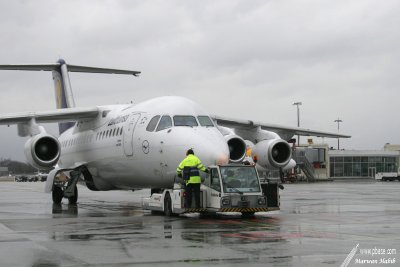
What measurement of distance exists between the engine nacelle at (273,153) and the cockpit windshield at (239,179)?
5.12 meters

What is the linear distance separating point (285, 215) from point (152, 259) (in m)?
8.22

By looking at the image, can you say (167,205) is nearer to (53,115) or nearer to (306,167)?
(53,115)

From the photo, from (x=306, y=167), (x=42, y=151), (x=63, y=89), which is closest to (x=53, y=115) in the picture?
(x=42, y=151)

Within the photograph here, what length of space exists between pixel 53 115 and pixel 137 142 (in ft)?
16.4

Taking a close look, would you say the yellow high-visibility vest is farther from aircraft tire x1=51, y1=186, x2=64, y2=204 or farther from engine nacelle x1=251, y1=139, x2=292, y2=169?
aircraft tire x1=51, y1=186, x2=64, y2=204

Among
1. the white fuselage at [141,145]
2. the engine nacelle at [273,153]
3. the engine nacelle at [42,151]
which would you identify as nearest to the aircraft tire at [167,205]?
the white fuselage at [141,145]

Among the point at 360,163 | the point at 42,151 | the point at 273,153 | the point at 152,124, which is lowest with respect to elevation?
the point at 360,163

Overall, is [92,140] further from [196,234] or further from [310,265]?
[310,265]

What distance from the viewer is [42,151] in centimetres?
2123

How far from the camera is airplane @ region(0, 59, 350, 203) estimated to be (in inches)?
675

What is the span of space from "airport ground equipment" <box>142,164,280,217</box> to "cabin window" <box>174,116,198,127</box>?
1841mm

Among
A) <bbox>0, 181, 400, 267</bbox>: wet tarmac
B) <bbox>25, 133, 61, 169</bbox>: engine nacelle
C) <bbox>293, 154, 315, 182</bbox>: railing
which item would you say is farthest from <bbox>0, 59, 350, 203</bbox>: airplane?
<bbox>293, 154, 315, 182</bbox>: railing

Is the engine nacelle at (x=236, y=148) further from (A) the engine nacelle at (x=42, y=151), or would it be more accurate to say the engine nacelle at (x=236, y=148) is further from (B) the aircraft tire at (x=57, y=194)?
(B) the aircraft tire at (x=57, y=194)

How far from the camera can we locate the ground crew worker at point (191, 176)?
15367mm
